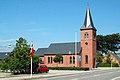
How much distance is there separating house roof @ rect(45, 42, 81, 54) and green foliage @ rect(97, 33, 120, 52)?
3296cm

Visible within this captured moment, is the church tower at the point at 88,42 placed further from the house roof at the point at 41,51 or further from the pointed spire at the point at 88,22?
the house roof at the point at 41,51

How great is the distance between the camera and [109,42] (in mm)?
106750

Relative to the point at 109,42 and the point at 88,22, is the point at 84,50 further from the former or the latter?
the point at 109,42

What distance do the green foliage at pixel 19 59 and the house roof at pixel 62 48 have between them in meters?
32.6

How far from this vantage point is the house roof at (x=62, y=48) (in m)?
72.6

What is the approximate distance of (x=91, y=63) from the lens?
67438 mm

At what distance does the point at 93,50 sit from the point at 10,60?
1368 inches

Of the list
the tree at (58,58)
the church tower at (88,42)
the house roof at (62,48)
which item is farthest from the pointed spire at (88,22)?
the tree at (58,58)

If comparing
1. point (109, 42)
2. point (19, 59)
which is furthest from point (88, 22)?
point (109, 42)

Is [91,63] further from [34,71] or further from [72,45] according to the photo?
[34,71]

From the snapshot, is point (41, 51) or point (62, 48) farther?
point (41, 51)

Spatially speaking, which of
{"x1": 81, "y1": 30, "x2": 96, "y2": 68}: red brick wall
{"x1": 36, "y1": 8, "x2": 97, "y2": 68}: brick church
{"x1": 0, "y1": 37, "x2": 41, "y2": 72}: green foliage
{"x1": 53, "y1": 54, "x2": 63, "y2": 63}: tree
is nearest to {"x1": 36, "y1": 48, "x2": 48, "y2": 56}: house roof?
{"x1": 36, "y1": 8, "x2": 97, "y2": 68}: brick church

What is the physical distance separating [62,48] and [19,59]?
38.3 meters

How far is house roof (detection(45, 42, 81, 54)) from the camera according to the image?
72.6 meters
